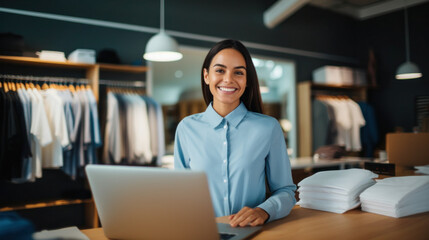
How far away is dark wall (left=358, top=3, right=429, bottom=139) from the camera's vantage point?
6125 millimetres

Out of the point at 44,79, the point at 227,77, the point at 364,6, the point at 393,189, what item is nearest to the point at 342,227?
the point at 393,189

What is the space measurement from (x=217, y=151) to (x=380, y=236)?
0.64 metres

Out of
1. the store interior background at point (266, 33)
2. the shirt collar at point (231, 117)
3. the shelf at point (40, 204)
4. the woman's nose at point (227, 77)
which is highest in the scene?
the store interior background at point (266, 33)

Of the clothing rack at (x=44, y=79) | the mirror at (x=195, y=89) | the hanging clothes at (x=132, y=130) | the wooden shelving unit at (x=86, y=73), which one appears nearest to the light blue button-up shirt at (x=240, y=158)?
the hanging clothes at (x=132, y=130)

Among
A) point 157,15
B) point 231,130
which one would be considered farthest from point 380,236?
point 157,15

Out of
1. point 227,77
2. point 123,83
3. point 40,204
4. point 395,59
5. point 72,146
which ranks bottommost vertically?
point 40,204

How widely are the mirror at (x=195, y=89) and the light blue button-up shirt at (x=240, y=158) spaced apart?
3599 millimetres

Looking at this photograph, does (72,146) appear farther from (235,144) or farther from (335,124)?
(335,124)

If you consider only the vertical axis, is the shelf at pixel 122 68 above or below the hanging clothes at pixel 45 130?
above

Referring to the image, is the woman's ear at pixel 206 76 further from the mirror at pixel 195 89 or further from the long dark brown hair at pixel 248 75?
the mirror at pixel 195 89

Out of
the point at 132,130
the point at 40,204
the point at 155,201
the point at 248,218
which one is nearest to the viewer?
the point at 155,201

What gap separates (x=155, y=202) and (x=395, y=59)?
6881mm

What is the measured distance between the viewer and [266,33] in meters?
5.62

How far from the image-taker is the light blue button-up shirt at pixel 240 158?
1299 mm
